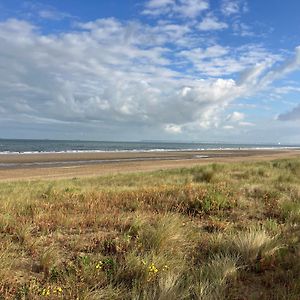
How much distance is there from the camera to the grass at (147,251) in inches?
164

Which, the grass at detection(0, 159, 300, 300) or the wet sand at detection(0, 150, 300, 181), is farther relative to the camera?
the wet sand at detection(0, 150, 300, 181)

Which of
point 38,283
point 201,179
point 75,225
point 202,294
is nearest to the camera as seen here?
point 202,294

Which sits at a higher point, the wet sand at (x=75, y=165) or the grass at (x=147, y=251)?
the grass at (x=147, y=251)

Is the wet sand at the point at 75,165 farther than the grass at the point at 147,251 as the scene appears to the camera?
Yes

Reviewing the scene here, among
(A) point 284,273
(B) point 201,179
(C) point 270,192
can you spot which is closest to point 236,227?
(A) point 284,273

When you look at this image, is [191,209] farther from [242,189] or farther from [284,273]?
[284,273]

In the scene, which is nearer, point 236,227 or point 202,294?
point 202,294

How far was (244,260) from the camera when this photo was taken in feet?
17.3

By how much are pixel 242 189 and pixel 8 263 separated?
8.21 metres

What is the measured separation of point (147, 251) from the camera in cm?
536

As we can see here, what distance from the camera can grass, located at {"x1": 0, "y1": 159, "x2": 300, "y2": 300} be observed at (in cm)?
416

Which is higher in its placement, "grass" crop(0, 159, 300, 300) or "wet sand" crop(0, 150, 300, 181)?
"grass" crop(0, 159, 300, 300)

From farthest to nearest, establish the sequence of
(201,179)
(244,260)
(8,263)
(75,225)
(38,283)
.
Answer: (201,179), (75,225), (244,260), (8,263), (38,283)

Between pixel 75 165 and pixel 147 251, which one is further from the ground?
pixel 147 251
